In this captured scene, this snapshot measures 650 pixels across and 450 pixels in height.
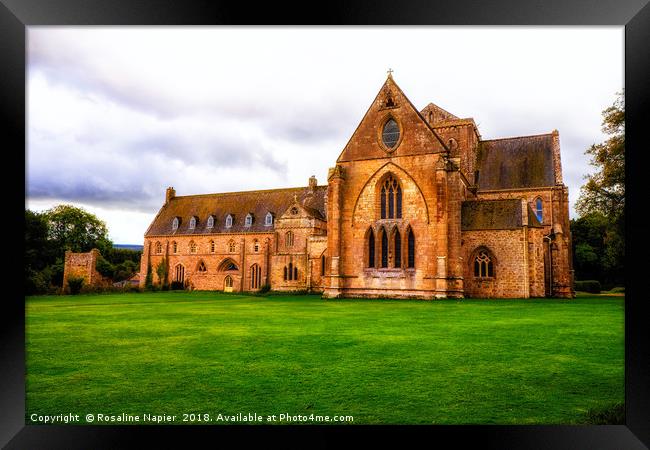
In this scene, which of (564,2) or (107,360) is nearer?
(564,2)

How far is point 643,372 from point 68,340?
12.4 meters

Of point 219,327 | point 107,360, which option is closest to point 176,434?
point 107,360

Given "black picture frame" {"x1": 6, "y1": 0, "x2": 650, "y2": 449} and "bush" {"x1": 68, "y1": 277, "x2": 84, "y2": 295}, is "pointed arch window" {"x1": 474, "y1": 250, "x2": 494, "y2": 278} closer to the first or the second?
"black picture frame" {"x1": 6, "y1": 0, "x2": 650, "y2": 449}

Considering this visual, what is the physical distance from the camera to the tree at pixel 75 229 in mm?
41912

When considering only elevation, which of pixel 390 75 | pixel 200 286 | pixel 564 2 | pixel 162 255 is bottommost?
pixel 200 286

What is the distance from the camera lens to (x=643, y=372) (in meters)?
5.77

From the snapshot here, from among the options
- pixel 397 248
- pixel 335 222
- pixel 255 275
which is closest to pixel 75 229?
pixel 255 275

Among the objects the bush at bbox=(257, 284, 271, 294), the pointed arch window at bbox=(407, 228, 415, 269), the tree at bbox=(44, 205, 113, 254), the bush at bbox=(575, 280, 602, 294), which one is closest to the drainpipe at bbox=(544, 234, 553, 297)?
the bush at bbox=(575, 280, 602, 294)

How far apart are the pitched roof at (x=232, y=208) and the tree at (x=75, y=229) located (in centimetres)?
874

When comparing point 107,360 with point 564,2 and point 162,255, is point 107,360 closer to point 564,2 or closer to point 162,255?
point 564,2

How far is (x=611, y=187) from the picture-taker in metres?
21.2

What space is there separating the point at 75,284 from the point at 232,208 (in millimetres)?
22968

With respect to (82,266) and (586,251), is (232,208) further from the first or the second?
(586,251)

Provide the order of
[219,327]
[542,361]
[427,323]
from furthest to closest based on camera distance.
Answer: [427,323] < [219,327] < [542,361]
